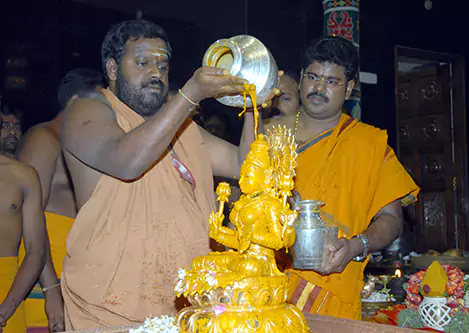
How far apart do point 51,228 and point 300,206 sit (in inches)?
78.9

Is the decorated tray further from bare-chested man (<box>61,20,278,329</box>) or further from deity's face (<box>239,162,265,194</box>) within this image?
deity's face (<box>239,162,265,194</box>)

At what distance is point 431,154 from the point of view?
7906 mm

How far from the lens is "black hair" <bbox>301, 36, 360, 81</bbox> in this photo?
2.84 m

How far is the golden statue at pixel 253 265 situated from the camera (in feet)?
4.63

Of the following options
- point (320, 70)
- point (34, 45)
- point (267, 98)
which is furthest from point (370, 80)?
point (267, 98)

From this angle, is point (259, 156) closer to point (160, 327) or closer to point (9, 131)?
point (160, 327)

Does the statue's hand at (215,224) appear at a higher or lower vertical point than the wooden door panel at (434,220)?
higher

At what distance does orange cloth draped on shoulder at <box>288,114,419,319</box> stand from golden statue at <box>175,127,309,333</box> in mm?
1172

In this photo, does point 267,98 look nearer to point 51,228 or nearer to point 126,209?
point 126,209

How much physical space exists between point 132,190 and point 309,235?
2.16 feet

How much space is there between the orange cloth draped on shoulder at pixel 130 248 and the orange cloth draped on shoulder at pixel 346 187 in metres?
0.63

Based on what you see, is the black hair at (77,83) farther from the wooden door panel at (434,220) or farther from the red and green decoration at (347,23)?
the wooden door panel at (434,220)

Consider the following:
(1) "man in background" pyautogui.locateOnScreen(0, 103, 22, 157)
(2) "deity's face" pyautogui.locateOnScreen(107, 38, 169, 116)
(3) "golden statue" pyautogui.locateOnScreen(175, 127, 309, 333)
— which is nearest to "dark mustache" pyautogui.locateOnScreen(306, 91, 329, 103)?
(2) "deity's face" pyautogui.locateOnScreen(107, 38, 169, 116)

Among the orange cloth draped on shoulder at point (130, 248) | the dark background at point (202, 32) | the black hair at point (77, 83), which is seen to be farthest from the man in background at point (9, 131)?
the orange cloth draped on shoulder at point (130, 248)
